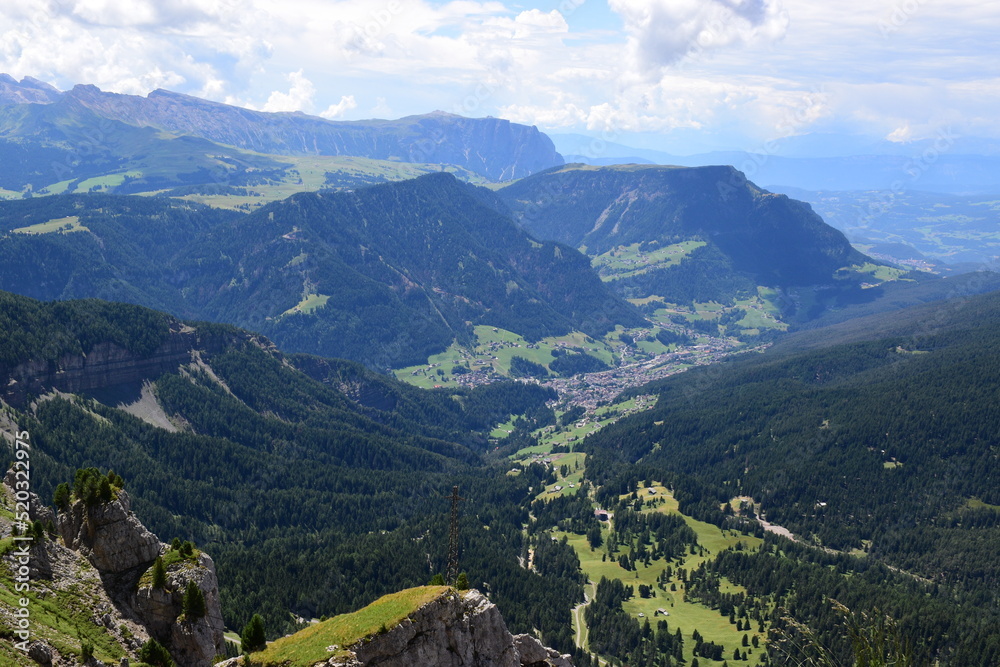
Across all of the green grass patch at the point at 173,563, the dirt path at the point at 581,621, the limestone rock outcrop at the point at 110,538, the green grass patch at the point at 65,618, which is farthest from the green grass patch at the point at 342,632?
the dirt path at the point at 581,621

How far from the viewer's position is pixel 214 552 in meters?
192

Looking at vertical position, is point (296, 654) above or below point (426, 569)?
above

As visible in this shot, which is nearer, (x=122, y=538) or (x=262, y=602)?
(x=122, y=538)

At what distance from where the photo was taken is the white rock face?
57.6 metres

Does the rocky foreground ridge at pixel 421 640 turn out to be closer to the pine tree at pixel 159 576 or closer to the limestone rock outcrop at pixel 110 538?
the pine tree at pixel 159 576

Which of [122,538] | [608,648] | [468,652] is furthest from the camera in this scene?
[608,648]

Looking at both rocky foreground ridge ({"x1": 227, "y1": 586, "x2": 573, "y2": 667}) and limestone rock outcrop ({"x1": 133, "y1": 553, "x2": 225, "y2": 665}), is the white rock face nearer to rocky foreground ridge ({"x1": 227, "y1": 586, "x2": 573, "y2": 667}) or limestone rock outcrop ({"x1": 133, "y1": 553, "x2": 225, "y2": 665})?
rocky foreground ridge ({"x1": 227, "y1": 586, "x2": 573, "y2": 667})

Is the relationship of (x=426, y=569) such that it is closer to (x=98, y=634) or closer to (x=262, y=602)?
(x=262, y=602)

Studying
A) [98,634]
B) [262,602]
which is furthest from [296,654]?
[262,602]

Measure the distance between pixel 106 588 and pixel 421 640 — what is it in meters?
34.1

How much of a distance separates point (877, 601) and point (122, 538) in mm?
170425

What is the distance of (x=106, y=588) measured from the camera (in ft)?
233

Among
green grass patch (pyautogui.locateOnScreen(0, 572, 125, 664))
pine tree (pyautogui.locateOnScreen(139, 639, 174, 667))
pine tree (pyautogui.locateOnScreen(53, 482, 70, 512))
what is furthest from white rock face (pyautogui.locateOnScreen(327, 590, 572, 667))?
pine tree (pyautogui.locateOnScreen(53, 482, 70, 512))

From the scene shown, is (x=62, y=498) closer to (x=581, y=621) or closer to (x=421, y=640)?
(x=421, y=640)
